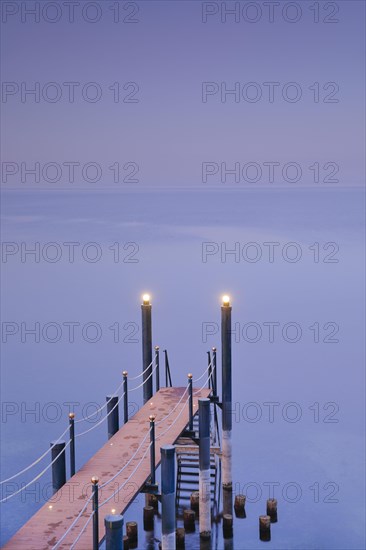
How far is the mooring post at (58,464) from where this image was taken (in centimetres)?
1359

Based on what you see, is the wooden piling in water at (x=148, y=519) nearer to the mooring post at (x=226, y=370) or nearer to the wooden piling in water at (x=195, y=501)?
the wooden piling in water at (x=195, y=501)

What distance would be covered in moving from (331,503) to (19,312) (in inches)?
1020

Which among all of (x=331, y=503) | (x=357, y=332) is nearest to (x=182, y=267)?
(x=357, y=332)

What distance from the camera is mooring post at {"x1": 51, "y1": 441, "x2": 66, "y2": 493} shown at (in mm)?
13586

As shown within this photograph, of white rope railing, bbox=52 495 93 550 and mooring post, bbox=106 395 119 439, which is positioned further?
mooring post, bbox=106 395 119 439

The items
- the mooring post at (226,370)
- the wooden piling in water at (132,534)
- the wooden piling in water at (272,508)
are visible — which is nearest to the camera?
the wooden piling in water at (132,534)

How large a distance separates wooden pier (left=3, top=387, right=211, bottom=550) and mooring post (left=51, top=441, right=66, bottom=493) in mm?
182

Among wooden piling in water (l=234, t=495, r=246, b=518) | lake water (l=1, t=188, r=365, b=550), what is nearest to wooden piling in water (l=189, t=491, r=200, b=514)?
lake water (l=1, t=188, r=365, b=550)

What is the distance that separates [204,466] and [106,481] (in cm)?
283

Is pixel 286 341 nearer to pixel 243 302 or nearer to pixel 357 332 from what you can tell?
pixel 357 332

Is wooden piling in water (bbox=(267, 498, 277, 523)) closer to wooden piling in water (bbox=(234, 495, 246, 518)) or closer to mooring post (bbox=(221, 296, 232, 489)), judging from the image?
wooden piling in water (bbox=(234, 495, 246, 518))

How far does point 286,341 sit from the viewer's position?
128ft

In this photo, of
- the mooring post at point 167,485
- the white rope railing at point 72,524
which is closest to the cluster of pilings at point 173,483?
the mooring post at point 167,485

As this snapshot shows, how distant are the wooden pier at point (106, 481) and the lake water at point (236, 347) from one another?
8.10ft
